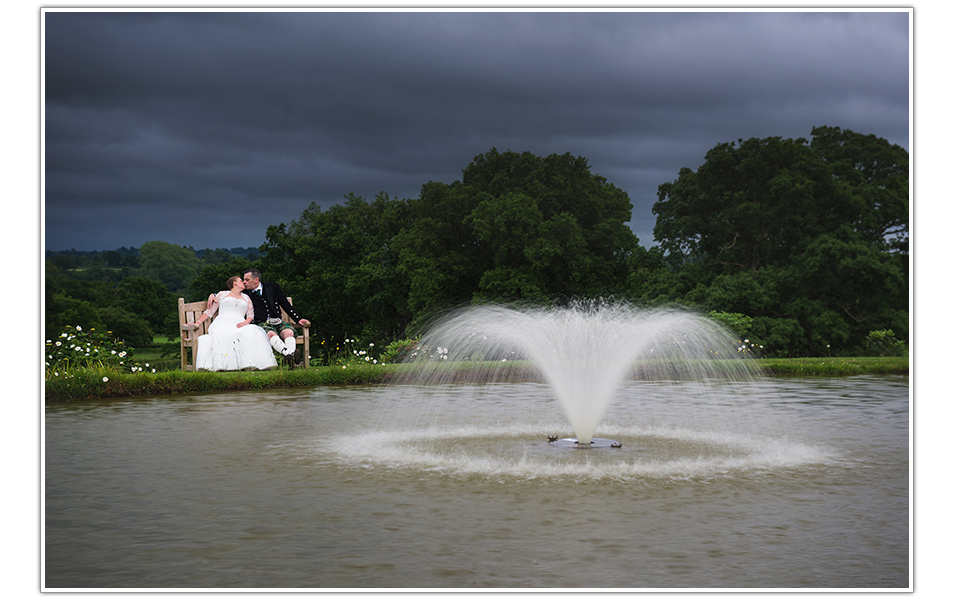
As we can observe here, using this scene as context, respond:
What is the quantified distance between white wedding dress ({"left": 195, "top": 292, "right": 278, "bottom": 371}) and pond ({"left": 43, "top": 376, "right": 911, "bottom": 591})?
15.5 ft

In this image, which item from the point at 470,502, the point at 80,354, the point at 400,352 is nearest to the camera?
the point at 470,502

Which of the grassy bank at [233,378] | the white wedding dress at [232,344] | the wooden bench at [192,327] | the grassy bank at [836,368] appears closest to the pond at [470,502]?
the grassy bank at [233,378]

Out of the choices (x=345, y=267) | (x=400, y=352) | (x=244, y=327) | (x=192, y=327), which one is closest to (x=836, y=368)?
(x=400, y=352)

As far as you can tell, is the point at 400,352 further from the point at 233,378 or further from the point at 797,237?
the point at 797,237

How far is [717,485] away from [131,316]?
36.2 m

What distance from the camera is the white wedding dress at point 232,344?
55.1 ft

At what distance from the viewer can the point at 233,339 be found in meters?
17.3

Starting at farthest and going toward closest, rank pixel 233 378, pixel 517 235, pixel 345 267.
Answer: pixel 345 267 < pixel 517 235 < pixel 233 378

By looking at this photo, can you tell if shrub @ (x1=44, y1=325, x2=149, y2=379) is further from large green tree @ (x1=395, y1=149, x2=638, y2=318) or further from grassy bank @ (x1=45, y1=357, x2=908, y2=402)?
large green tree @ (x1=395, y1=149, x2=638, y2=318)

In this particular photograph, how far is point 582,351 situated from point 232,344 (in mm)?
9537

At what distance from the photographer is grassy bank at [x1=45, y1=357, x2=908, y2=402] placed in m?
14.7

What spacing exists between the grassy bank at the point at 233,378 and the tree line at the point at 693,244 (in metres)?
6.10

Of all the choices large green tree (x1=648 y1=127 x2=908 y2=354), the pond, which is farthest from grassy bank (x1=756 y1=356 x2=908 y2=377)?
the pond

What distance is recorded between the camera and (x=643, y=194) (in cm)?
3941
